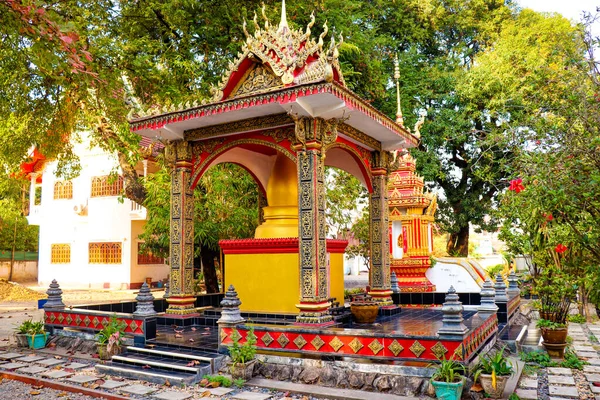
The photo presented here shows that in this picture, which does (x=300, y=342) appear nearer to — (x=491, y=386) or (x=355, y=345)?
(x=355, y=345)

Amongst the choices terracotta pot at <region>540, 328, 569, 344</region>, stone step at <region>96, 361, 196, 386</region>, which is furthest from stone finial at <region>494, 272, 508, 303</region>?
stone step at <region>96, 361, 196, 386</region>

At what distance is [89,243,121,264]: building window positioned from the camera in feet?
86.6

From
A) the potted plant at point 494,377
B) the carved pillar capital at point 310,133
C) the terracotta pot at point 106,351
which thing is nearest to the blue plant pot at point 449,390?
the potted plant at point 494,377

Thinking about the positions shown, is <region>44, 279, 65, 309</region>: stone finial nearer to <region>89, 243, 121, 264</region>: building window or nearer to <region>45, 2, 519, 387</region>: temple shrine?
<region>45, 2, 519, 387</region>: temple shrine

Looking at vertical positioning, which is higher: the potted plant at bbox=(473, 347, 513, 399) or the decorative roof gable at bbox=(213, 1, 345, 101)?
the decorative roof gable at bbox=(213, 1, 345, 101)

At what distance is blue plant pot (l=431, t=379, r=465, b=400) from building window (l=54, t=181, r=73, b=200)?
89.1 ft

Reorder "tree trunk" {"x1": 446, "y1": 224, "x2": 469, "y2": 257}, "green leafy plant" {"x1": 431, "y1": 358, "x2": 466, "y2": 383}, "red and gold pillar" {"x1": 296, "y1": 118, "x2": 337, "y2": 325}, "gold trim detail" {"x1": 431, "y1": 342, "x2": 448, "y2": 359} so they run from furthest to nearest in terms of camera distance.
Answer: "tree trunk" {"x1": 446, "y1": 224, "x2": 469, "y2": 257} → "red and gold pillar" {"x1": 296, "y1": 118, "x2": 337, "y2": 325} → "gold trim detail" {"x1": 431, "y1": 342, "x2": 448, "y2": 359} → "green leafy plant" {"x1": 431, "y1": 358, "x2": 466, "y2": 383}

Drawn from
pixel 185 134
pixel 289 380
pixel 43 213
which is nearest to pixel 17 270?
pixel 43 213

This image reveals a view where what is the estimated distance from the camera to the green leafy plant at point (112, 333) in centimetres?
792

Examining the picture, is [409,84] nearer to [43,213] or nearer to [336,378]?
[336,378]

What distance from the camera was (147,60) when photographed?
12289mm

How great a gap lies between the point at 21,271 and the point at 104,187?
45.2 feet

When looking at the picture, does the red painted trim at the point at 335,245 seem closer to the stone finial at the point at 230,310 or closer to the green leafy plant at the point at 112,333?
the stone finial at the point at 230,310

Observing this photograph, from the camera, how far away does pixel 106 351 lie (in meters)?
7.95
